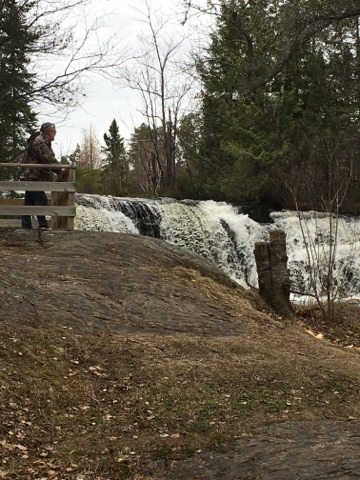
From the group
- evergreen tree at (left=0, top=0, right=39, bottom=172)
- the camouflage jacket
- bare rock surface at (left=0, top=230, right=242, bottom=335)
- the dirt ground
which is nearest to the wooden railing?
the camouflage jacket

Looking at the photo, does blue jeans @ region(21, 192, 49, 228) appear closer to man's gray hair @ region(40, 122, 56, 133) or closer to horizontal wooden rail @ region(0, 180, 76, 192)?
horizontal wooden rail @ region(0, 180, 76, 192)

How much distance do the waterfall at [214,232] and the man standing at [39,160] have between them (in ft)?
16.6

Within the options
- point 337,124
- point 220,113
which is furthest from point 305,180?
point 220,113

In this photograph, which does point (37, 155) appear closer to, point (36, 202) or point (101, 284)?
point (36, 202)

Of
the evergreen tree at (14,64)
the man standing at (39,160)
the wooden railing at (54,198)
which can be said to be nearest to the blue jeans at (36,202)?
the man standing at (39,160)

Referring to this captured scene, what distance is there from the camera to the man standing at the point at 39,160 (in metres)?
11.0

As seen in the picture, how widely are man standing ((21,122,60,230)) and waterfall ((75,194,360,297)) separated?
200 inches

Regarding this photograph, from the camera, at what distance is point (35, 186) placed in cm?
1080

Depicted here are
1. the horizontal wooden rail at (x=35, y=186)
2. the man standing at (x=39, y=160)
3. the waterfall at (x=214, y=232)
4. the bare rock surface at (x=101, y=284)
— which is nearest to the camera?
the bare rock surface at (x=101, y=284)

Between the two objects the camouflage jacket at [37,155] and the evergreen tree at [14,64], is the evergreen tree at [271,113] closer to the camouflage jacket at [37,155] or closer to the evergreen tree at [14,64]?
the evergreen tree at [14,64]

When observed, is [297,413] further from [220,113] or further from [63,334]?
[220,113]

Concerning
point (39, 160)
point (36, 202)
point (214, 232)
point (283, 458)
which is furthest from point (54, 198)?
point (283, 458)

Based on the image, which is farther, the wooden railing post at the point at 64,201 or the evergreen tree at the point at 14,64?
the evergreen tree at the point at 14,64

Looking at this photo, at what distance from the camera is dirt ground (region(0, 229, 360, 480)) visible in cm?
412
